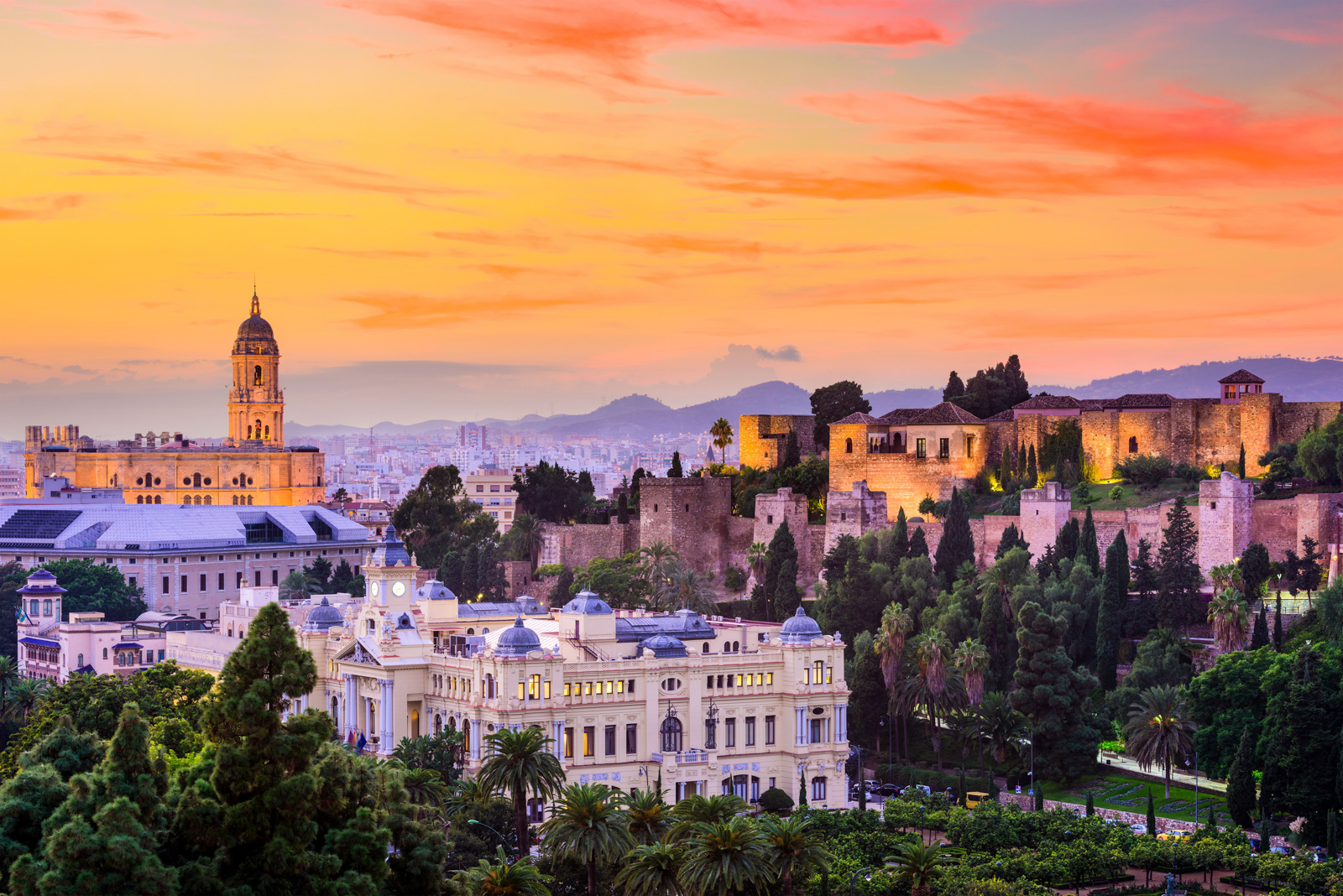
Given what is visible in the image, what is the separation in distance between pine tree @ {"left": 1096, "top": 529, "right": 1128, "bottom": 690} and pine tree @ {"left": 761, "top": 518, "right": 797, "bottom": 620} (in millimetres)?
18111

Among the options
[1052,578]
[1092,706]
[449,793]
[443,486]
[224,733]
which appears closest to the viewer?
[224,733]

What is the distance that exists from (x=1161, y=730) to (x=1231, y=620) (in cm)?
784

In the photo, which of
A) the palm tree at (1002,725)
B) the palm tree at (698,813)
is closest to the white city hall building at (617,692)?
the palm tree at (1002,725)

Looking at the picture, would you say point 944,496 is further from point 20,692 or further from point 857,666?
point 20,692

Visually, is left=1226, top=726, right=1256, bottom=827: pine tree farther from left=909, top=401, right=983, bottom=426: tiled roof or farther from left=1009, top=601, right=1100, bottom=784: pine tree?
left=909, top=401, right=983, bottom=426: tiled roof

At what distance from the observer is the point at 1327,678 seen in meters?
55.8

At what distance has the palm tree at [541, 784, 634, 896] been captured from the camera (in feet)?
147

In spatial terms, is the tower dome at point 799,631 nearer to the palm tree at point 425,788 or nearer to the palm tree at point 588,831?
the palm tree at point 425,788

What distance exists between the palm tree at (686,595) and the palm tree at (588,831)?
130 ft

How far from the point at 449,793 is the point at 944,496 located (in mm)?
41329

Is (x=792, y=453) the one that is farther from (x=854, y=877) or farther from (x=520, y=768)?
(x=854, y=877)

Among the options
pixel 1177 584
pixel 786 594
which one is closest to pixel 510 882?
pixel 1177 584

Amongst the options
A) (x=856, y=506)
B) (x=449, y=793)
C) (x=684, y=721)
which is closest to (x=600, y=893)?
(x=449, y=793)

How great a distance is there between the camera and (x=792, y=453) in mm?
99188
